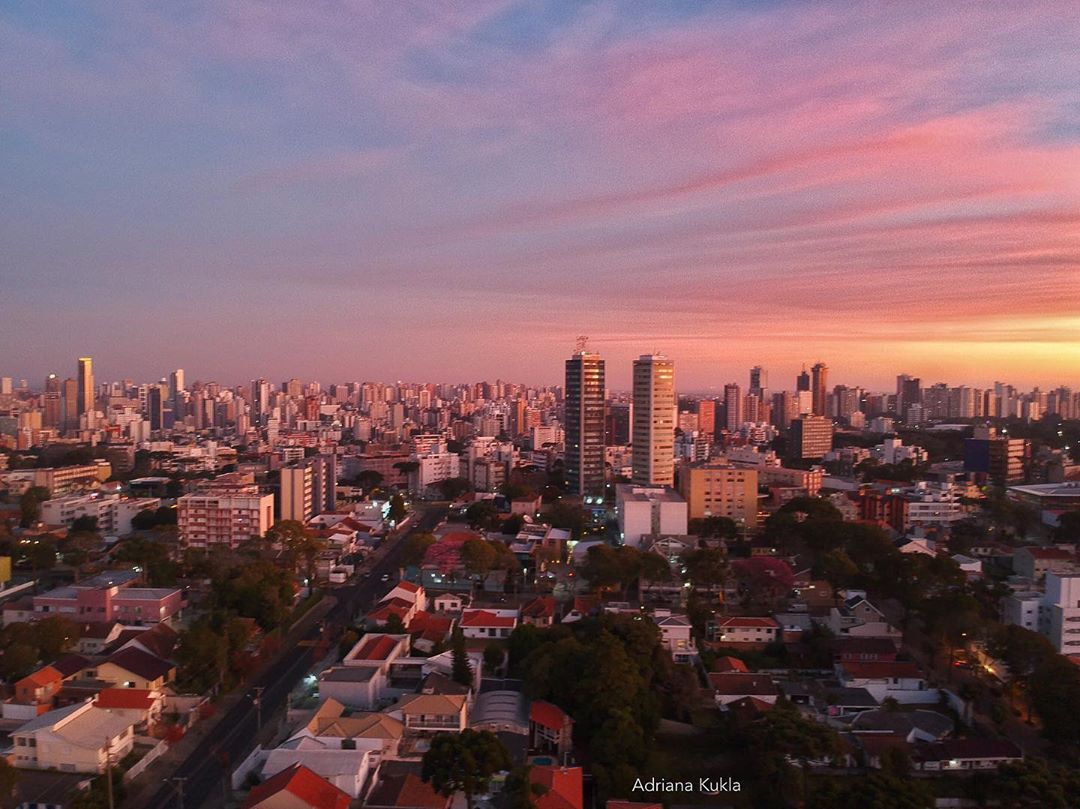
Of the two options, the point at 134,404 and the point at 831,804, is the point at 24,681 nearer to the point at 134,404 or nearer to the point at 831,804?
the point at 831,804

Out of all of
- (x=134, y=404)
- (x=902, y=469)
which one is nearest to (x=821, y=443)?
(x=902, y=469)

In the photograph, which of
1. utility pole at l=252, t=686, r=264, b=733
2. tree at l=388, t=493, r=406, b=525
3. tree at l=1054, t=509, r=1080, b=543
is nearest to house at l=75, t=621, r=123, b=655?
utility pole at l=252, t=686, r=264, b=733

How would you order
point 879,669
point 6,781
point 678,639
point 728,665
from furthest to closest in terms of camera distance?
1. point 678,639
2. point 728,665
3. point 879,669
4. point 6,781

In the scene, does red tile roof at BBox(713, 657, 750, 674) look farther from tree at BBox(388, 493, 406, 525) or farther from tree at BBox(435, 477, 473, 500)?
tree at BBox(435, 477, 473, 500)

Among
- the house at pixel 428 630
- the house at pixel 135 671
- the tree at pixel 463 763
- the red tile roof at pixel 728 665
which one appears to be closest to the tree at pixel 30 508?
the house at pixel 135 671

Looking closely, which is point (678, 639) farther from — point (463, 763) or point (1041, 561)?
point (1041, 561)

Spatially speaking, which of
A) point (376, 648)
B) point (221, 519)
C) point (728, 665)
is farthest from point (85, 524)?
point (728, 665)
